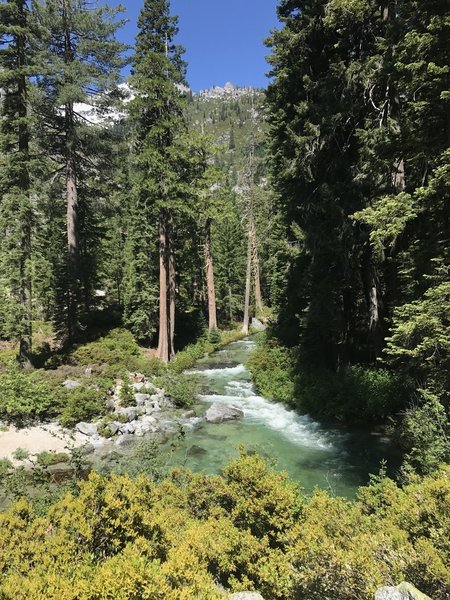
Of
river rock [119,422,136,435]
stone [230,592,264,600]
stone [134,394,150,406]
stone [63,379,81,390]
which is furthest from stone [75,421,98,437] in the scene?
stone [230,592,264,600]

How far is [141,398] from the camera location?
16219mm

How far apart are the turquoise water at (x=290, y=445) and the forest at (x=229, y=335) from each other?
1.11 ft

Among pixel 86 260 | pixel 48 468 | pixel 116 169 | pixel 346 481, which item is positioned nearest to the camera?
pixel 346 481

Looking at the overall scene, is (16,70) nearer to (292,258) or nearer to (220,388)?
(292,258)

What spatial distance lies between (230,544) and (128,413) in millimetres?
10534

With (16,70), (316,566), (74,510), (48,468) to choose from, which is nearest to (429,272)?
(316,566)

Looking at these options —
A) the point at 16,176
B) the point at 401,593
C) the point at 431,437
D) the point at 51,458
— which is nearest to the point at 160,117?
the point at 16,176

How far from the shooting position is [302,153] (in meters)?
14.9

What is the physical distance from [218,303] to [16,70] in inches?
1166

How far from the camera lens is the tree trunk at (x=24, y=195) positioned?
15992mm

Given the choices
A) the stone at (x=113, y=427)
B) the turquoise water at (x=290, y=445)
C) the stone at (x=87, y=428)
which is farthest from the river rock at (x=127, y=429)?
the turquoise water at (x=290, y=445)

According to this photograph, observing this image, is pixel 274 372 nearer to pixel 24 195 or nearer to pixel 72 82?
pixel 24 195

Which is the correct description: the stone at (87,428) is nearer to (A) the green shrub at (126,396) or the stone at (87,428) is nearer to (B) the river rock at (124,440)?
(B) the river rock at (124,440)

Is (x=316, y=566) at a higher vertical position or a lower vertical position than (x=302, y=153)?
lower
